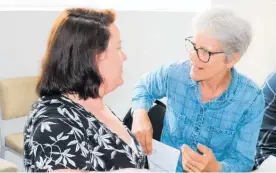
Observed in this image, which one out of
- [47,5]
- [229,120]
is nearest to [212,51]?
[229,120]

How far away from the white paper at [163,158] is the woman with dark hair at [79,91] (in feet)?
0.75

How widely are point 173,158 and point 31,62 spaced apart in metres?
1.85

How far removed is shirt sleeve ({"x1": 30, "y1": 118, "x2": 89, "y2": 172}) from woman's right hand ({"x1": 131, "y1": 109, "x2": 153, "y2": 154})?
495mm

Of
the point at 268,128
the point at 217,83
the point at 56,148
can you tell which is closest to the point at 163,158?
the point at 217,83

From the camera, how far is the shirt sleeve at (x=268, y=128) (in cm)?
208

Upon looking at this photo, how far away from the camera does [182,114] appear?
184 cm

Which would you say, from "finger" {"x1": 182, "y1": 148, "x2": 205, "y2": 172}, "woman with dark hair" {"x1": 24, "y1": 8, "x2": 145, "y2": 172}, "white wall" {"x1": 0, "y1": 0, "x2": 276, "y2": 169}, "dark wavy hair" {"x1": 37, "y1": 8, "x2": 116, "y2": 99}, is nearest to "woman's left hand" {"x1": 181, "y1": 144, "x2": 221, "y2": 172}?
"finger" {"x1": 182, "y1": 148, "x2": 205, "y2": 172}

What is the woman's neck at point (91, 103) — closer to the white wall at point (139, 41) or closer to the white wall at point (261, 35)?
the white wall at point (139, 41)

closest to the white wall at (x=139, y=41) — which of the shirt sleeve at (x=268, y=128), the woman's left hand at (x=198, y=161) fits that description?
the shirt sleeve at (x=268, y=128)

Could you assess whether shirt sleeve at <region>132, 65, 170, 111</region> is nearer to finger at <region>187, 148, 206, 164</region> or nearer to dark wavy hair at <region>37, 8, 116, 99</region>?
finger at <region>187, 148, 206, 164</region>

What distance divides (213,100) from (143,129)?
37 cm

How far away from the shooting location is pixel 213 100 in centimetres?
176

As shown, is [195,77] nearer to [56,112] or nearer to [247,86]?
[247,86]

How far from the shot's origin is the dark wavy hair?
1.18 metres
